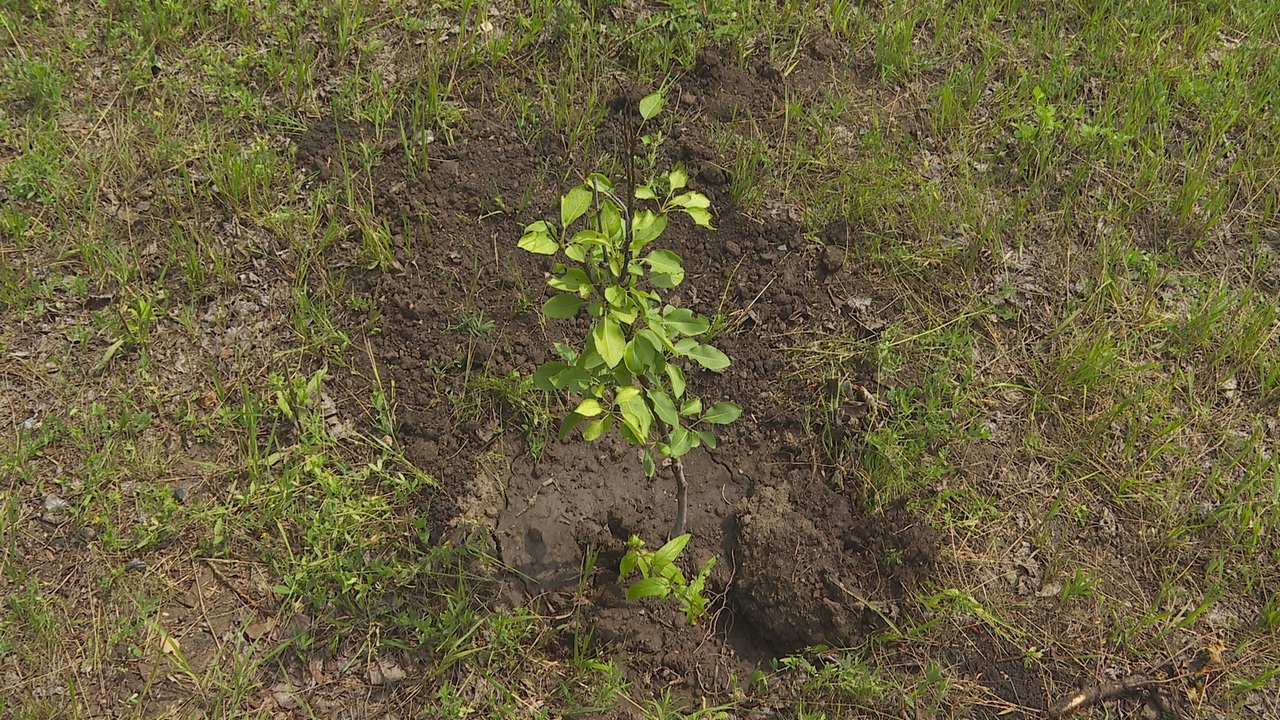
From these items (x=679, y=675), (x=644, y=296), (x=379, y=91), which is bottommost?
(x=679, y=675)

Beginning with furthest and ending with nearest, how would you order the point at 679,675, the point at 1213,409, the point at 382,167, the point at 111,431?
the point at 382,167 → the point at 1213,409 → the point at 111,431 → the point at 679,675

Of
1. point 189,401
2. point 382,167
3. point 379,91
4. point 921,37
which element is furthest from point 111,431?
point 921,37

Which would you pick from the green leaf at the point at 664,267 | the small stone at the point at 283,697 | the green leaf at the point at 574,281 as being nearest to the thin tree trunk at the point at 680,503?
the green leaf at the point at 664,267

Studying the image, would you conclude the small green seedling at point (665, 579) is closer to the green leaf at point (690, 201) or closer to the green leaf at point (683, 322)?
the green leaf at point (683, 322)

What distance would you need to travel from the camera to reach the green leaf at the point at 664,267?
2094mm

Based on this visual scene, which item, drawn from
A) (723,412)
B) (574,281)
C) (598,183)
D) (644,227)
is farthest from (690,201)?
(723,412)

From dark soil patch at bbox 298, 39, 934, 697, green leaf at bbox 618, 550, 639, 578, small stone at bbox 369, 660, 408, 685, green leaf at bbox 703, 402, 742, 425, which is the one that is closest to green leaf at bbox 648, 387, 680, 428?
green leaf at bbox 703, 402, 742, 425

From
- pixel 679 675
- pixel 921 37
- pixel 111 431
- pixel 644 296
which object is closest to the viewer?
pixel 644 296

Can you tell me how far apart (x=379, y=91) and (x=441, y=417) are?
1388 mm

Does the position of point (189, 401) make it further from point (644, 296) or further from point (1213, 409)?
point (1213, 409)

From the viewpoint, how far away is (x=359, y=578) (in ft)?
8.21

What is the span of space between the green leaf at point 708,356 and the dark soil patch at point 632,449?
0.57m

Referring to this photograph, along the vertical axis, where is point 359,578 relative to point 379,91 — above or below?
below

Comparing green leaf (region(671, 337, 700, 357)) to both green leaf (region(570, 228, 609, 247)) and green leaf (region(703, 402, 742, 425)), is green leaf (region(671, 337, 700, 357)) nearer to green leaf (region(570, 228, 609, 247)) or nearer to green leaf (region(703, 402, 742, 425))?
green leaf (region(703, 402, 742, 425))
